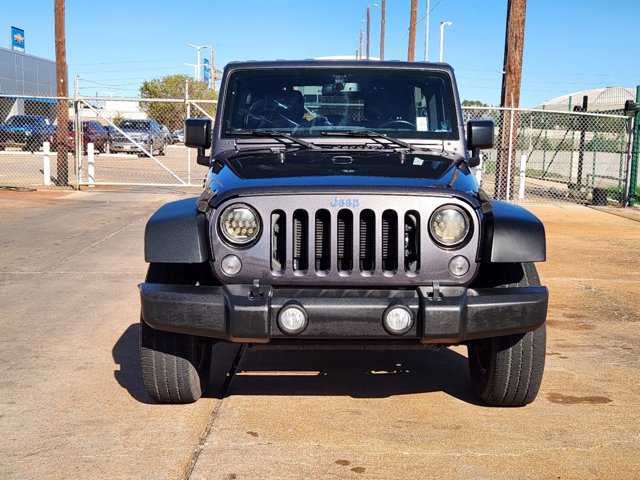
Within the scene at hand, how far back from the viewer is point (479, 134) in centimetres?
548

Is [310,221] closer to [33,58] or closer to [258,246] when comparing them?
[258,246]

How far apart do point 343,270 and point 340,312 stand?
28 centimetres

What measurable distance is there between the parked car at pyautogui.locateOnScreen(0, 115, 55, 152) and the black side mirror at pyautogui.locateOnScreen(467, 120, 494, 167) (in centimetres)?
2939

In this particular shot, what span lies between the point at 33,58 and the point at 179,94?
74.0 feet

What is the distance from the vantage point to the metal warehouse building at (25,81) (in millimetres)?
45375

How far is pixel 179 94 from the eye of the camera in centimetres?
7331

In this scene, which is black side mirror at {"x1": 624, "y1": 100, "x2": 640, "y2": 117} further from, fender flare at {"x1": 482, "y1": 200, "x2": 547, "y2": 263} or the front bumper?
the front bumper

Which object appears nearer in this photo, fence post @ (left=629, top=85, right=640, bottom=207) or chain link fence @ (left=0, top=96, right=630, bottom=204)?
fence post @ (left=629, top=85, right=640, bottom=207)

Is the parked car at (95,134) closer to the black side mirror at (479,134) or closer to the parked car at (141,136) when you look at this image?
the parked car at (141,136)

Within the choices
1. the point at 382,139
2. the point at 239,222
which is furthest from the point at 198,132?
the point at 239,222

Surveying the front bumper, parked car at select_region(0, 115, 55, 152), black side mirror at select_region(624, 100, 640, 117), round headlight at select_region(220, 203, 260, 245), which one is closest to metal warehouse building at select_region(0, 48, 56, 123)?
parked car at select_region(0, 115, 55, 152)

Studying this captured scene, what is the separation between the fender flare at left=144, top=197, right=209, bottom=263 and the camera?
4.15 metres

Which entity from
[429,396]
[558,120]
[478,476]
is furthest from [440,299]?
[558,120]

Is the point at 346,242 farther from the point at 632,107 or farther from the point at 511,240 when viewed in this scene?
the point at 632,107
